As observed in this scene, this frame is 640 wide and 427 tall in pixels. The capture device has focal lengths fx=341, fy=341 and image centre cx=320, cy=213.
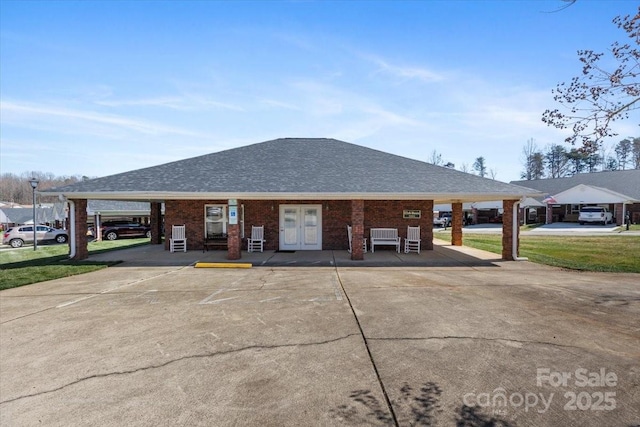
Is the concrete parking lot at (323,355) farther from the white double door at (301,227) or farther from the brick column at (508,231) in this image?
the white double door at (301,227)

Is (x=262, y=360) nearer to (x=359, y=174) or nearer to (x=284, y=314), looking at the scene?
(x=284, y=314)

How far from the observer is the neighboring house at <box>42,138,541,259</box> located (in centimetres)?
1254

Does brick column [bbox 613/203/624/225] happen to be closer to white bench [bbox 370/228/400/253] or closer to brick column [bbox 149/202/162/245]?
white bench [bbox 370/228/400/253]

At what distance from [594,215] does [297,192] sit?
34.4 metres

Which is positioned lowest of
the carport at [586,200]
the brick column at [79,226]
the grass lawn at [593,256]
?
the grass lawn at [593,256]

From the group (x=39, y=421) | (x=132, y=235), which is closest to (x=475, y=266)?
(x=39, y=421)

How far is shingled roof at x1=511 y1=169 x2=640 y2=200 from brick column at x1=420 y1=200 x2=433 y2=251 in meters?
31.9

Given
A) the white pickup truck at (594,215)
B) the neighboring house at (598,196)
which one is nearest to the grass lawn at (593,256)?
the white pickup truck at (594,215)

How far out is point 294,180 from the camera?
13.5m

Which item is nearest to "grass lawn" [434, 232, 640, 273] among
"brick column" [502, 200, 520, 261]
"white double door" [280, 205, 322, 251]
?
"brick column" [502, 200, 520, 261]

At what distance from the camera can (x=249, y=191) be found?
40.7 feet

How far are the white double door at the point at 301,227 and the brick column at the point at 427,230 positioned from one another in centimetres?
494

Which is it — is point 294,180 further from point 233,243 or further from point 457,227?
point 457,227

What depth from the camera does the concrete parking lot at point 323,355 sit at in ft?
11.0
